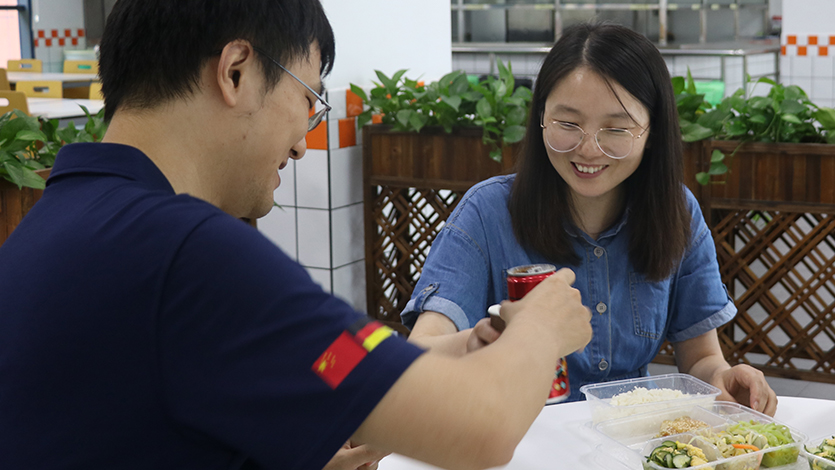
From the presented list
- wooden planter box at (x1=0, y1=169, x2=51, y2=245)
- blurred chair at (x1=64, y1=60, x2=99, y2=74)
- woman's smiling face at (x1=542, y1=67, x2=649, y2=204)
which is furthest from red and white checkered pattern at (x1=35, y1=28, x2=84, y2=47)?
woman's smiling face at (x1=542, y1=67, x2=649, y2=204)

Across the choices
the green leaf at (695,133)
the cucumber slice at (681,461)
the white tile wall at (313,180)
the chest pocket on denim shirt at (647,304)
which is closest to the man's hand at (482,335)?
the cucumber slice at (681,461)

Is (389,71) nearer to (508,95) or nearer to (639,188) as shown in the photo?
(508,95)

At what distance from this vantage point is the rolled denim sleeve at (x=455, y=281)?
1.66m

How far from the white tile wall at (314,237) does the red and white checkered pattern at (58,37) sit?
8259 millimetres

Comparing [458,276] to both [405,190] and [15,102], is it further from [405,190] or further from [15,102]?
[15,102]

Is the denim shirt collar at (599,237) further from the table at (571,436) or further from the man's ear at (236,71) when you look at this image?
the man's ear at (236,71)

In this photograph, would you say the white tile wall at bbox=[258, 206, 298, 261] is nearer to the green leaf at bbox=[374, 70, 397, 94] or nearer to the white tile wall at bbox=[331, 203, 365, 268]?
the white tile wall at bbox=[331, 203, 365, 268]

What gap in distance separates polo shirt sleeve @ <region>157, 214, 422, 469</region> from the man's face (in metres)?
0.20

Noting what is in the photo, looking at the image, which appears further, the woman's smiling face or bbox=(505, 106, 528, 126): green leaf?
bbox=(505, 106, 528, 126): green leaf

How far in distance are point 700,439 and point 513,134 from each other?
6.79ft

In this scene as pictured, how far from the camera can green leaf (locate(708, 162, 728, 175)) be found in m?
2.86

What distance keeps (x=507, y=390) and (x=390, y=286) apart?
2.97 m

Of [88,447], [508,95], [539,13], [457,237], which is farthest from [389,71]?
[539,13]

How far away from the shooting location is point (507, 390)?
0.76 metres
